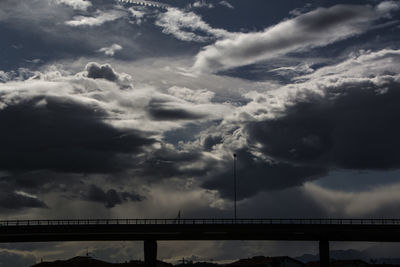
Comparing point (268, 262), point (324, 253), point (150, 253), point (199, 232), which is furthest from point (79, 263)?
point (324, 253)

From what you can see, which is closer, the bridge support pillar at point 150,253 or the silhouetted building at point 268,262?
the bridge support pillar at point 150,253

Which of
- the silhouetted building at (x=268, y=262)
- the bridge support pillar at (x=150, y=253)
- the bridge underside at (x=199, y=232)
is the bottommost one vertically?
the silhouetted building at (x=268, y=262)

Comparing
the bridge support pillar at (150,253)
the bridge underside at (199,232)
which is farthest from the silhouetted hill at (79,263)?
the bridge support pillar at (150,253)

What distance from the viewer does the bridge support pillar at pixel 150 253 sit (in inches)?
3585

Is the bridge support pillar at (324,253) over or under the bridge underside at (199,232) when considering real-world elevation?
under

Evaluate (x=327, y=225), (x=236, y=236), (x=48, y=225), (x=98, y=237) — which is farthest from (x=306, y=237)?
(x=48, y=225)

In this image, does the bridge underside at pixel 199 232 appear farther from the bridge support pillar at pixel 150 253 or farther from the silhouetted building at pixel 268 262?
the silhouetted building at pixel 268 262

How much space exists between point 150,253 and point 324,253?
3092cm

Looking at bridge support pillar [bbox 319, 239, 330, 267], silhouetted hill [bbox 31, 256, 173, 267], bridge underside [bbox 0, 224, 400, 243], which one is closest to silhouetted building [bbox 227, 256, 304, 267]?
bridge underside [bbox 0, 224, 400, 243]

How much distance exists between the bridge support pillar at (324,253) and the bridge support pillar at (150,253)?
29.4 metres

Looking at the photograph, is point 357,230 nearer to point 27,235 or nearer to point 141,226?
point 141,226

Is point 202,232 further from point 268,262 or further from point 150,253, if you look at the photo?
point 268,262

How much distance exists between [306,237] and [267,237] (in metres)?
7.40

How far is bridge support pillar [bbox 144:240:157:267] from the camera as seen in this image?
91.1 meters
